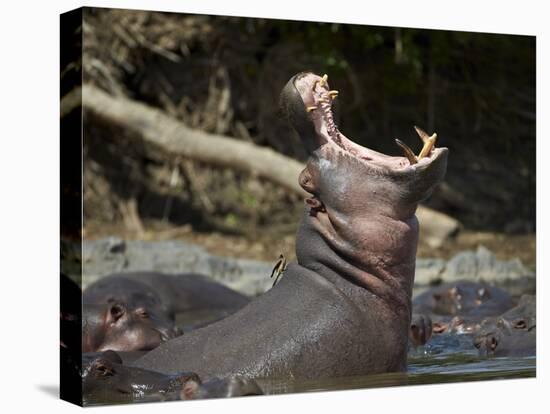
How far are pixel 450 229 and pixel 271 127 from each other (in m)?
4.27

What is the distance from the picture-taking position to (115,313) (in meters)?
8.01

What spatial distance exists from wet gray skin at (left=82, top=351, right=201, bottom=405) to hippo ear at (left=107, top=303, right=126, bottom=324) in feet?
4.71

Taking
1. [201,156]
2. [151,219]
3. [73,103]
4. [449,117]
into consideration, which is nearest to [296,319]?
[73,103]

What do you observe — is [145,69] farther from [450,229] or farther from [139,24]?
[450,229]

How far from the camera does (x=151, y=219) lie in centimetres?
1791

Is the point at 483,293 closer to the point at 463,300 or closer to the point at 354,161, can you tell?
the point at 463,300

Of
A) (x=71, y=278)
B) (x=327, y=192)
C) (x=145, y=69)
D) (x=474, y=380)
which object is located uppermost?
(x=145, y=69)

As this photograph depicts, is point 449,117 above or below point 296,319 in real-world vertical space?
above

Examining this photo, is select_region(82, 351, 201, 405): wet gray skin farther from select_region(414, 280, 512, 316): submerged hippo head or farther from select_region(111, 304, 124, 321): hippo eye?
select_region(414, 280, 512, 316): submerged hippo head

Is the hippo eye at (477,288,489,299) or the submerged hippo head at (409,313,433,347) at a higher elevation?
the hippo eye at (477,288,489,299)

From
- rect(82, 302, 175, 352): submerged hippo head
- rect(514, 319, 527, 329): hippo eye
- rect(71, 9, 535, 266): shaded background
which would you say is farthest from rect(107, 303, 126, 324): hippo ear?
rect(71, 9, 535, 266): shaded background

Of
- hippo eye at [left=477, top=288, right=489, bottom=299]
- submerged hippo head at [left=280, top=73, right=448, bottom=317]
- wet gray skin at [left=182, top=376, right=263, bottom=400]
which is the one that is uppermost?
submerged hippo head at [left=280, top=73, right=448, bottom=317]

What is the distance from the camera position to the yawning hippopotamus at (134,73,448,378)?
661 cm

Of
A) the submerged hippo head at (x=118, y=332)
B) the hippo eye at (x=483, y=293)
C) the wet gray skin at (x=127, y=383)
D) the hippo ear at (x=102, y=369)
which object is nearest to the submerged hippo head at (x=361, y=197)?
the wet gray skin at (x=127, y=383)
